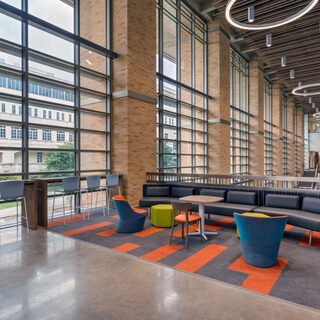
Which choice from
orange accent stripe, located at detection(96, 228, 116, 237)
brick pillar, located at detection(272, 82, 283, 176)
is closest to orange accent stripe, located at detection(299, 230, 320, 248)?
orange accent stripe, located at detection(96, 228, 116, 237)

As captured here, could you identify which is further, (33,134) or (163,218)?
(33,134)

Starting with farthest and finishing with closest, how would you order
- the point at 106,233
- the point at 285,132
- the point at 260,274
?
the point at 285,132 → the point at 106,233 → the point at 260,274

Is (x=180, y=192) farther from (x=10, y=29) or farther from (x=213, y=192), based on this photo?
(x=10, y=29)

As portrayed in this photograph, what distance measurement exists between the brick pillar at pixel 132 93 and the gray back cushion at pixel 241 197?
2938mm

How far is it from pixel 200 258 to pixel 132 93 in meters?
5.38

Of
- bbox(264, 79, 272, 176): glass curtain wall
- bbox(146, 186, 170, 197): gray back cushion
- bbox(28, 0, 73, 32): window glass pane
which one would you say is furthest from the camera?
bbox(264, 79, 272, 176): glass curtain wall

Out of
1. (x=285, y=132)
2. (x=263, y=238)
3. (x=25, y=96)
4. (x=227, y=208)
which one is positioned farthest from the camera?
(x=285, y=132)

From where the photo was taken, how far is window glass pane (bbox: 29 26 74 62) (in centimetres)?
605

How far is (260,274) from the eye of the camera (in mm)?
3203

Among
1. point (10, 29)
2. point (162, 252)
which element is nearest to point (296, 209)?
point (162, 252)

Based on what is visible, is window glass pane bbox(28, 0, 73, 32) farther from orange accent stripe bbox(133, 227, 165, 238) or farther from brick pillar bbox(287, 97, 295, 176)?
brick pillar bbox(287, 97, 295, 176)

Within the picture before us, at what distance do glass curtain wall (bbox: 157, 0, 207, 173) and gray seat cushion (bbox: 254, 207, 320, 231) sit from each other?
483cm

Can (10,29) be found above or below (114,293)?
above

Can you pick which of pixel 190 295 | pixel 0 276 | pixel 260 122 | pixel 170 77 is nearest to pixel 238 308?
pixel 190 295
